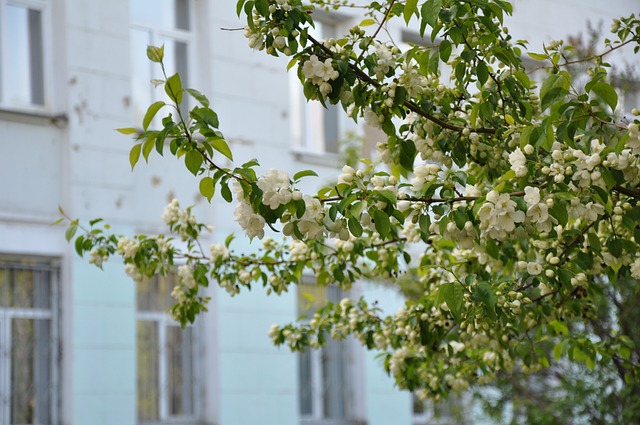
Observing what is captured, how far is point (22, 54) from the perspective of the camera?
11664 millimetres

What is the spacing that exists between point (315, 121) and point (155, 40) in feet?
7.99

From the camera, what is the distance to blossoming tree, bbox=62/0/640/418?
477 cm

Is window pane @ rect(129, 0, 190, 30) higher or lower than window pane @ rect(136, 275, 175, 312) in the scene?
higher

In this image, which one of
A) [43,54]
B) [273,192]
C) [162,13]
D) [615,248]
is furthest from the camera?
[162,13]

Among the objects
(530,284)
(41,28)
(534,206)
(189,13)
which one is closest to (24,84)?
(41,28)

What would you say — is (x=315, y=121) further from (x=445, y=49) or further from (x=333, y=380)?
(x=445, y=49)

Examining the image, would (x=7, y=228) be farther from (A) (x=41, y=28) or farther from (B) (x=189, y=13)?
(B) (x=189, y=13)

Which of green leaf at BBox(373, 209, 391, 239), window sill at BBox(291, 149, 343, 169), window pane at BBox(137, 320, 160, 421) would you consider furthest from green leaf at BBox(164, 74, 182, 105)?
window sill at BBox(291, 149, 343, 169)

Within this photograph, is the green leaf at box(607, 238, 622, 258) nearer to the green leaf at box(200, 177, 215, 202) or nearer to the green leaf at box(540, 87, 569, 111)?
the green leaf at box(540, 87, 569, 111)

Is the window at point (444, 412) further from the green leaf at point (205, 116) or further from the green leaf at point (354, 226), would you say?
the green leaf at point (205, 116)

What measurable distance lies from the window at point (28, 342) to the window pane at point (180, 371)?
136 cm

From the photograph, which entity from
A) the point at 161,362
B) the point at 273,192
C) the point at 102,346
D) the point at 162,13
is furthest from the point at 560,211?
the point at 162,13

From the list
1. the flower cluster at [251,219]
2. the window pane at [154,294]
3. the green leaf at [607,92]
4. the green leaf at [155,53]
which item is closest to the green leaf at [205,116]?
the green leaf at [155,53]

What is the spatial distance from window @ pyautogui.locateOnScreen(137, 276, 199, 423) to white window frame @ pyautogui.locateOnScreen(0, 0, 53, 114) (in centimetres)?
203
